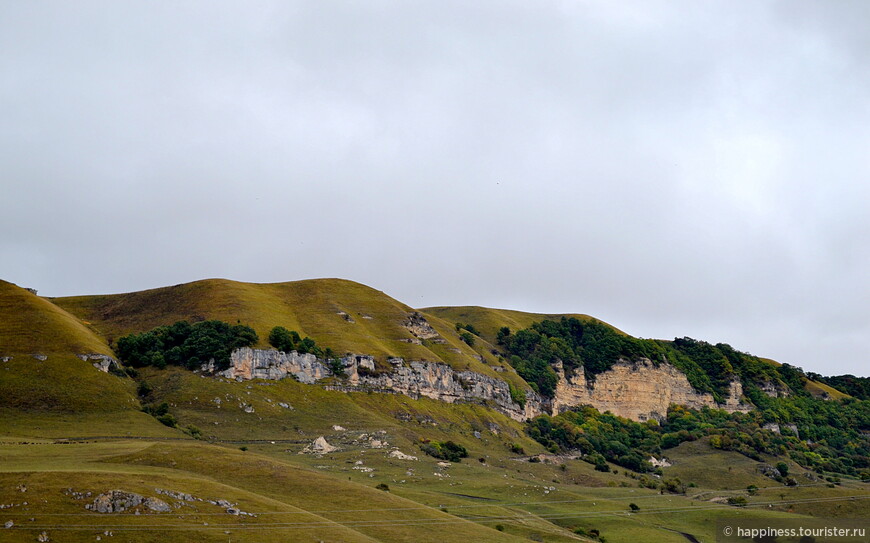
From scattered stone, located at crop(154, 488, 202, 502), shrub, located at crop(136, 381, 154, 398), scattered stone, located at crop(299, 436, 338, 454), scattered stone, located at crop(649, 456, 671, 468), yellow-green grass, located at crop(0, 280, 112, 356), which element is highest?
yellow-green grass, located at crop(0, 280, 112, 356)

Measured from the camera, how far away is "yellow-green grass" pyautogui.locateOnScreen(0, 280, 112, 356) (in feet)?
478

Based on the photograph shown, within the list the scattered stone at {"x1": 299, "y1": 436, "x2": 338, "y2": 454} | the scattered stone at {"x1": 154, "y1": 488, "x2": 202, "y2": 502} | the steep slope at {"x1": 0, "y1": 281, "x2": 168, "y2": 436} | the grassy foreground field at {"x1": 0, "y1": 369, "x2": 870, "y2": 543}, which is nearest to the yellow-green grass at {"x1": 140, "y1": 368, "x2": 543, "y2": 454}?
the grassy foreground field at {"x1": 0, "y1": 369, "x2": 870, "y2": 543}

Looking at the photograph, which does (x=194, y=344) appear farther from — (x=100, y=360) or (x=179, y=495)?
(x=179, y=495)

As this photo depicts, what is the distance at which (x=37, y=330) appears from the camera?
153 m

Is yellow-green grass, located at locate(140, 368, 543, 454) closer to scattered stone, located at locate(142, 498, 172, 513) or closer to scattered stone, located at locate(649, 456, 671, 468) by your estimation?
scattered stone, located at locate(649, 456, 671, 468)

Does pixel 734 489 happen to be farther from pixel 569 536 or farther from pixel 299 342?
pixel 299 342

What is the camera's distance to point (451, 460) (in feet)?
478

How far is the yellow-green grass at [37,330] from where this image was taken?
145750 millimetres

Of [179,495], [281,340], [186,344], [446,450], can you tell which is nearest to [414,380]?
[281,340]

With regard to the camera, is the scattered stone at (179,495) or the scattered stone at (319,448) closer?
the scattered stone at (179,495)

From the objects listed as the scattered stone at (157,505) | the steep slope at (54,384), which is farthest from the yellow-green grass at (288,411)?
the scattered stone at (157,505)

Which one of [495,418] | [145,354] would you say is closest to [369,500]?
[145,354]

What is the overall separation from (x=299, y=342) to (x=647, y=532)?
9591 cm

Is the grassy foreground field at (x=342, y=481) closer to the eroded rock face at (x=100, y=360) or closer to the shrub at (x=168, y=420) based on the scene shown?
the shrub at (x=168, y=420)
